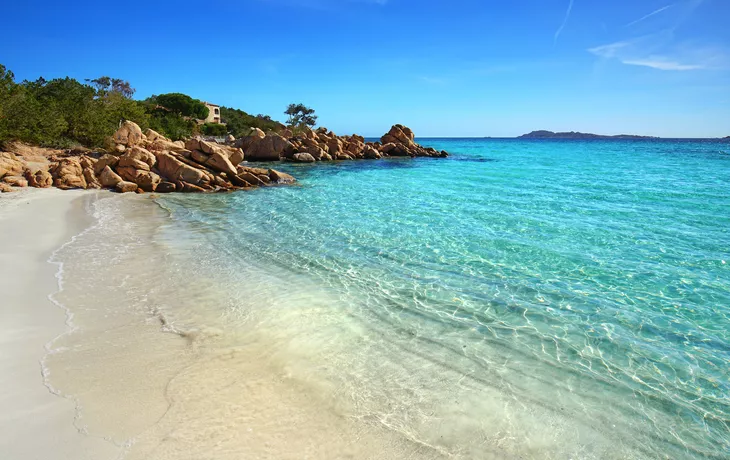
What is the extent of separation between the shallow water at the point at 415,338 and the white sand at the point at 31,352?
0.21m

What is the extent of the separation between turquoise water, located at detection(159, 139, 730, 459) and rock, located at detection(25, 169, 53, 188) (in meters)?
9.53

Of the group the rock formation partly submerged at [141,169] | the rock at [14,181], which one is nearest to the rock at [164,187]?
the rock formation partly submerged at [141,169]

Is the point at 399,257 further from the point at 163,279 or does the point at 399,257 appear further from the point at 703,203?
the point at 703,203

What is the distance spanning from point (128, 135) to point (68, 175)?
416 inches

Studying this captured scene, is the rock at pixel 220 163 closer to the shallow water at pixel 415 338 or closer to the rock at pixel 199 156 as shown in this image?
the rock at pixel 199 156

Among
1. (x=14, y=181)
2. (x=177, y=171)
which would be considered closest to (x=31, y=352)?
(x=14, y=181)

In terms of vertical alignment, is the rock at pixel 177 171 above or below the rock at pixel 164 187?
above

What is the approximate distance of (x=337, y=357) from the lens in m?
5.39

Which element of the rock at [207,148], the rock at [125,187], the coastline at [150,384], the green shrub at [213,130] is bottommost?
the coastline at [150,384]

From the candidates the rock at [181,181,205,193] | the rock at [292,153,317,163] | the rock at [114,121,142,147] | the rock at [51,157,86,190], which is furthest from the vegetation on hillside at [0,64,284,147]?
the rock at [292,153,317,163]

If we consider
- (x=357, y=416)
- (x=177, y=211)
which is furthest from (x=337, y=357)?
(x=177, y=211)

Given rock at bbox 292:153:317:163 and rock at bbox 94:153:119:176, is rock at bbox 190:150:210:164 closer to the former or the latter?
rock at bbox 94:153:119:176

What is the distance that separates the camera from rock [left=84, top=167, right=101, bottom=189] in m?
19.9

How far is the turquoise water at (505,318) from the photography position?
14.0 feet
